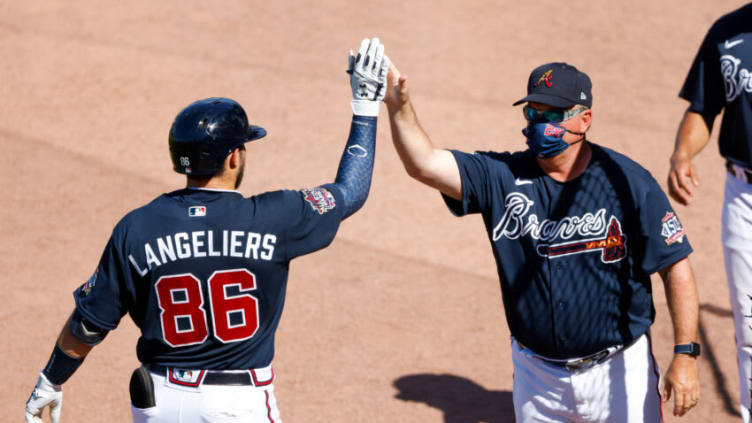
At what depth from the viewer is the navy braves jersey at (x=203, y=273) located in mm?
3379

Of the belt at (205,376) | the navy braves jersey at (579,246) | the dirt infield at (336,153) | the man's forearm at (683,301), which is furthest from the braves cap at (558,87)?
the dirt infield at (336,153)

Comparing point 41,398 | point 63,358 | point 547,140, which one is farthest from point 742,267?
point 41,398

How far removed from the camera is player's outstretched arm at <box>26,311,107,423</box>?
3.60m

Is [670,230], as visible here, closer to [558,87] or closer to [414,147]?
[558,87]

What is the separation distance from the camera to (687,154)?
411cm

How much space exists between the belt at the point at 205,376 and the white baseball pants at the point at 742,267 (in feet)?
8.14

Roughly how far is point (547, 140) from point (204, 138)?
5.04 feet

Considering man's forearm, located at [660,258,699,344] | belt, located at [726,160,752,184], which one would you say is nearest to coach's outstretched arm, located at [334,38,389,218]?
man's forearm, located at [660,258,699,344]

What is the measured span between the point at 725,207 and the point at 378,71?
6.71 ft

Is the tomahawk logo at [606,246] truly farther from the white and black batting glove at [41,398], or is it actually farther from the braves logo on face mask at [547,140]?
the white and black batting glove at [41,398]

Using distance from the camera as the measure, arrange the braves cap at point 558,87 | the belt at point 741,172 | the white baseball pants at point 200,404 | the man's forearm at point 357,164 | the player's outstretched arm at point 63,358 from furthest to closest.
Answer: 1. the belt at point 741,172
2. the braves cap at point 558,87
3. the man's forearm at point 357,164
4. the player's outstretched arm at point 63,358
5. the white baseball pants at point 200,404

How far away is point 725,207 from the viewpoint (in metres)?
4.53

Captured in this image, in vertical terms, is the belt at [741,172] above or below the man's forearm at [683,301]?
above

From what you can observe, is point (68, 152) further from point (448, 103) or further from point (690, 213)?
point (690, 213)
